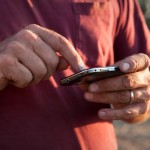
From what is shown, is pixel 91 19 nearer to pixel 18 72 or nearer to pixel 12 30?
pixel 12 30

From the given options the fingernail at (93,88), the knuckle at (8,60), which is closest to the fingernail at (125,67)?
the fingernail at (93,88)

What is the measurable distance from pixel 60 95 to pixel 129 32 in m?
0.51

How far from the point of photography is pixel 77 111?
144 cm

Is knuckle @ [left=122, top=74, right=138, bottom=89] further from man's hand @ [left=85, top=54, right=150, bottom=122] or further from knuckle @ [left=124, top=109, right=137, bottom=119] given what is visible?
knuckle @ [left=124, top=109, right=137, bottom=119]

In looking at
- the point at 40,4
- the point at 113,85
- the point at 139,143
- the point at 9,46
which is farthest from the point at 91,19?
the point at 139,143

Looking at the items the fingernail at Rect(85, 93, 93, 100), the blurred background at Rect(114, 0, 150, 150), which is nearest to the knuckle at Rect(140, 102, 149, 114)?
the fingernail at Rect(85, 93, 93, 100)

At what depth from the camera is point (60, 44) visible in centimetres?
119

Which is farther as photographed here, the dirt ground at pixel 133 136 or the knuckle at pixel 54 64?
the dirt ground at pixel 133 136

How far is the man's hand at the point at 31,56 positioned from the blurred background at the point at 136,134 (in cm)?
233

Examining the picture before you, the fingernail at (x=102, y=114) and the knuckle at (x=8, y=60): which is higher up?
the knuckle at (x=8, y=60)

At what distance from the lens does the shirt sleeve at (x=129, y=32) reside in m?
1.71

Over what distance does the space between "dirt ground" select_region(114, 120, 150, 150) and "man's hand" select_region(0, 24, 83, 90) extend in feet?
7.63

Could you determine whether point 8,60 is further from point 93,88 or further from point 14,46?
point 93,88

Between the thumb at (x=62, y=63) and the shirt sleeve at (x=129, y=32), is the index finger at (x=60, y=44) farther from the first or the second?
the shirt sleeve at (x=129, y=32)
